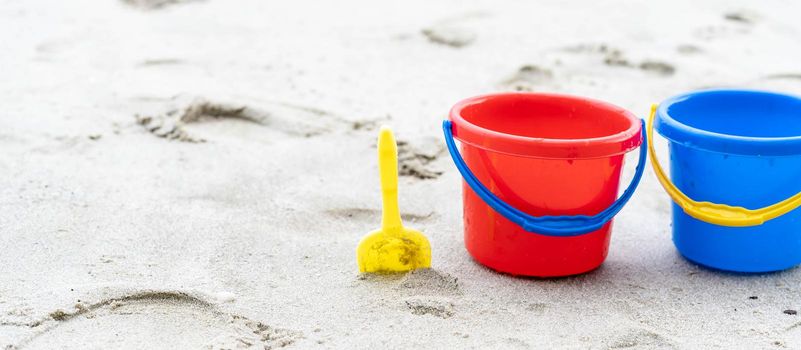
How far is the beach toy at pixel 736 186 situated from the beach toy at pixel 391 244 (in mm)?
539

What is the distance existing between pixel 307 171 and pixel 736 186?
3.45ft

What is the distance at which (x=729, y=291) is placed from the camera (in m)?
1.74

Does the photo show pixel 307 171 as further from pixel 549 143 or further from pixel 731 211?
pixel 731 211

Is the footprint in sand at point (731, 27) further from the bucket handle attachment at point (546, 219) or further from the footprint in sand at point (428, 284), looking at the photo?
the footprint in sand at point (428, 284)

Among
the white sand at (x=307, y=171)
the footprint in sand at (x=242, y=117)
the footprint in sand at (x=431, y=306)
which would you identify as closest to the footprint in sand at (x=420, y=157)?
the white sand at (x=307, y=171)

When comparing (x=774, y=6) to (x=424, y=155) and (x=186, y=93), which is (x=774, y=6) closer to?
(x=424, y=155)

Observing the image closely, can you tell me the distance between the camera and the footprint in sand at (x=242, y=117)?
246 centimetres

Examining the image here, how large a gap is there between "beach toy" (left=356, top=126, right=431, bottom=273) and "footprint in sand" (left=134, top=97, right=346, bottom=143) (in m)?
0.79

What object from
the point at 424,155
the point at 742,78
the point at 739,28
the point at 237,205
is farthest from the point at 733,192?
the point at 739,28

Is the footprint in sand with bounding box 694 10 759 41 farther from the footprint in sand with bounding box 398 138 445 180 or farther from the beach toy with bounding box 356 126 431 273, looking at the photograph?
the beach toy with bounding box 356 126 431 273

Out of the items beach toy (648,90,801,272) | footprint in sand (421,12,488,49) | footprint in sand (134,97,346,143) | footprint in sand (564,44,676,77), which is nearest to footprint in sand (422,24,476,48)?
footprint in sand (421,12,488,49)

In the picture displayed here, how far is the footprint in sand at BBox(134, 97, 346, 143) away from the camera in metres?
2.46

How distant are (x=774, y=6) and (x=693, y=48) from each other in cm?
86

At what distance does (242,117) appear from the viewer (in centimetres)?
256
